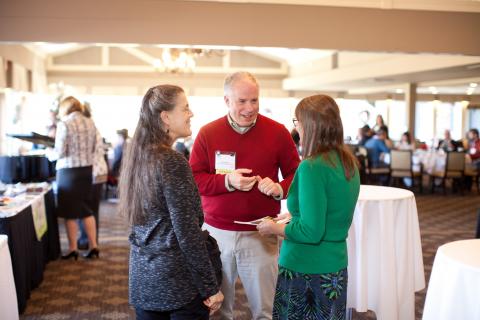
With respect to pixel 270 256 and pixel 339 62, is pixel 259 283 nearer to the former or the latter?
pixel 270 256

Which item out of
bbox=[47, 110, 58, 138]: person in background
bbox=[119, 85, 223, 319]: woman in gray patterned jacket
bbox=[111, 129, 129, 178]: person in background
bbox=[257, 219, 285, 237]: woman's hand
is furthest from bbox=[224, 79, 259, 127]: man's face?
bbox=[111, 129, 129, 178]: person in background

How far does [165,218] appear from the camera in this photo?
1.85 meters

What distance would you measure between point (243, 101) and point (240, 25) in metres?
4.49

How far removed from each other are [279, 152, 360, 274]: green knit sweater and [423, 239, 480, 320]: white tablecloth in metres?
0.34

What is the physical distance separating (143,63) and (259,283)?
16231mm

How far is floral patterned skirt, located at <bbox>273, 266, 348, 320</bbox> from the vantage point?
2154 millimetres

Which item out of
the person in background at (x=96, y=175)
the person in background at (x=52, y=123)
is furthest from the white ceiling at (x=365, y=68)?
the person in background at (x=96, y=175)

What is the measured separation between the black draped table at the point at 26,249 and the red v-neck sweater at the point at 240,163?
1630mm

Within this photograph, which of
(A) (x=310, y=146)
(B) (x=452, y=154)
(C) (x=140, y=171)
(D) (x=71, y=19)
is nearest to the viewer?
(C) (x=140, y=171)

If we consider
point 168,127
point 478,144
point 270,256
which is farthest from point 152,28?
point 478,144

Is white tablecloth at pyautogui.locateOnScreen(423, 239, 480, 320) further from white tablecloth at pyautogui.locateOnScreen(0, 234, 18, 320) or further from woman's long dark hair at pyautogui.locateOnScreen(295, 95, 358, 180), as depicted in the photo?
white tablecloth at pyautogui.locateOnScreen(0, 234, 18, 320)

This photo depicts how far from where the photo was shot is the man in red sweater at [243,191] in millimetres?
2648

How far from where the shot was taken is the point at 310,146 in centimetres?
209

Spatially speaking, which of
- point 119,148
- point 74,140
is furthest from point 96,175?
point 119,148
